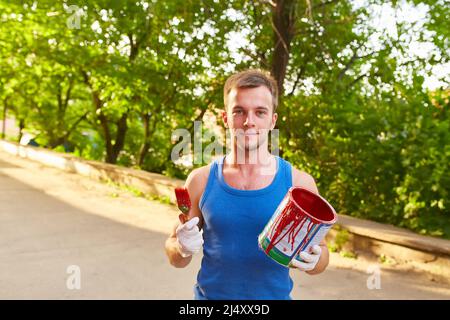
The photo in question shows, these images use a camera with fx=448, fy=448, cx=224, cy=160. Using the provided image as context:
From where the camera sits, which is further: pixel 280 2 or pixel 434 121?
pixel 280 2

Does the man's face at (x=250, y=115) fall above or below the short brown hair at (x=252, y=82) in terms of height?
below

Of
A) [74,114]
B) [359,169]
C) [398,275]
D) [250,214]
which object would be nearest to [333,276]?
[398,275]

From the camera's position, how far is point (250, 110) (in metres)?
1.72

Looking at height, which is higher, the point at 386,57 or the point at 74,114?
the point at 386,57

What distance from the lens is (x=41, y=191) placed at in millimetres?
8531

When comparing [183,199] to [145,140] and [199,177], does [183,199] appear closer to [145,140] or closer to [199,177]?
[199,177]

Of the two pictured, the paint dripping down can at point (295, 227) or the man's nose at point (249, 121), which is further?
the man's nose at point (249, 121)

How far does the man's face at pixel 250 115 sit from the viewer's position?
1.71 meters

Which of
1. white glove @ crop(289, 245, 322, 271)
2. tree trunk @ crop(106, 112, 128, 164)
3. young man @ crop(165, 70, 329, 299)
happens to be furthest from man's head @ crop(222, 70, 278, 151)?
tree trunk @ crop(106, 112, 128, 164)

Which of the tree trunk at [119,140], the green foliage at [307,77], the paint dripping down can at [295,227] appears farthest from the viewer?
the tree trunk at [119,140]

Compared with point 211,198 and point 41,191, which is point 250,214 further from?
point 41,191

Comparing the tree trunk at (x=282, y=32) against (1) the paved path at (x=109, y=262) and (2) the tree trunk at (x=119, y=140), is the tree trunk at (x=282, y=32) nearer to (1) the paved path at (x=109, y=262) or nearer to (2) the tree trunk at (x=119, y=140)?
(1) the paved path at (x=109, y=262)

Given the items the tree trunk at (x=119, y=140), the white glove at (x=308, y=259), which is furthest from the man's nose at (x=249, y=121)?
the tree trunk at (x=119, y=140)

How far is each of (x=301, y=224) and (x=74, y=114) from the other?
16.8 metres
